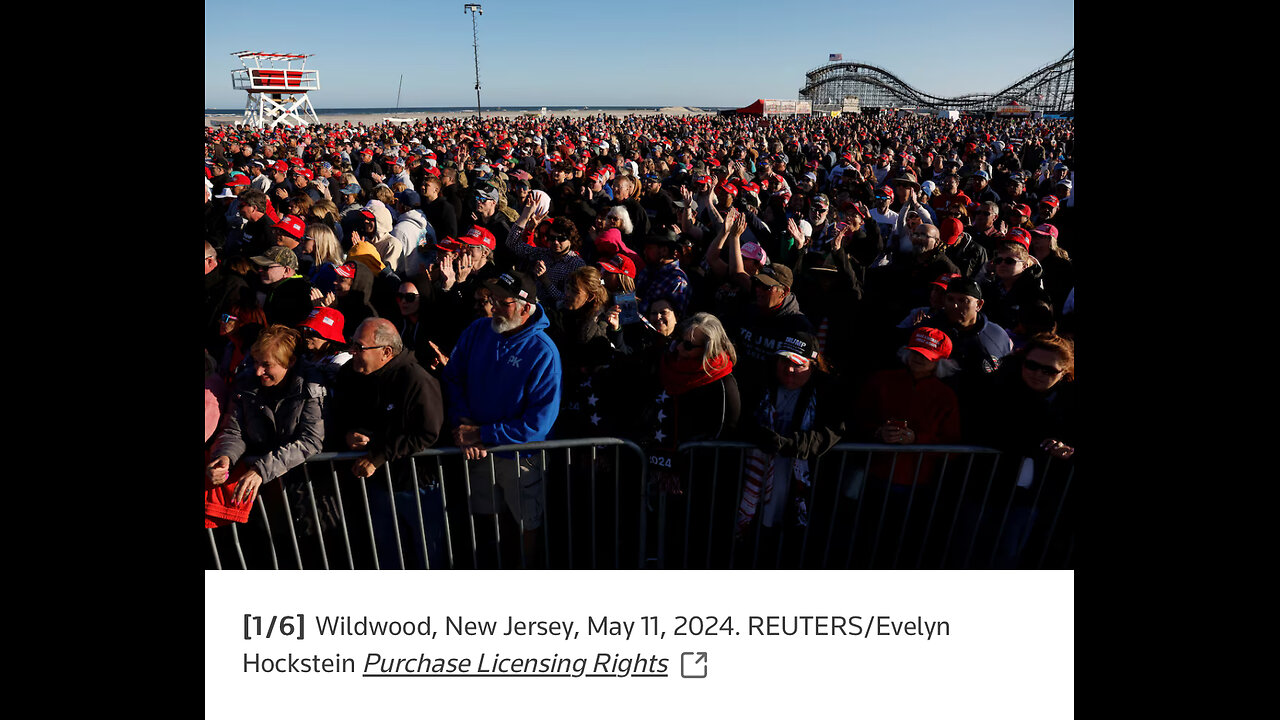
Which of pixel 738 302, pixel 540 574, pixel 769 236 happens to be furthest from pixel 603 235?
pixel 540 574

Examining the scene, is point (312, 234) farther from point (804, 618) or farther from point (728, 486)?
point (804, 618)

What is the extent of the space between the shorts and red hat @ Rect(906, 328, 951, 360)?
7.36 ft

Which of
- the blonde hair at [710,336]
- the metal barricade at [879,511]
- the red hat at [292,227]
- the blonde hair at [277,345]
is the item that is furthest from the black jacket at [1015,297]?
the red hat at [292,227]

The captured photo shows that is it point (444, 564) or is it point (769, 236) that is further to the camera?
point (769, 236)

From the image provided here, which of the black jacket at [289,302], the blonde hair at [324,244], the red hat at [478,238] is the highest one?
the red hat at [478,238]

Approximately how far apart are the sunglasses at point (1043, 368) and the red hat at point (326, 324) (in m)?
3.84

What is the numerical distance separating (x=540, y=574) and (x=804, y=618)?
1067 mm

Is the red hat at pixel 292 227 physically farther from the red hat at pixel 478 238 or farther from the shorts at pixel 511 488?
the shorts at pixel 511 488

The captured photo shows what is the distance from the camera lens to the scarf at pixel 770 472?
11.4 feet

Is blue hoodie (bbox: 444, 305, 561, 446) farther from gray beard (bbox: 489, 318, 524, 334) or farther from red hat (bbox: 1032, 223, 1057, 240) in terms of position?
red hat (bbox: 1032, 223, 1057, 240)

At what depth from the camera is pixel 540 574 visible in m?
2.52

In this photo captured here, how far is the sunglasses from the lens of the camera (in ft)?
10.5

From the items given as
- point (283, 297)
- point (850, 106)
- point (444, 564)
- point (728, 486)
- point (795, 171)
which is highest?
point (850, 106)
